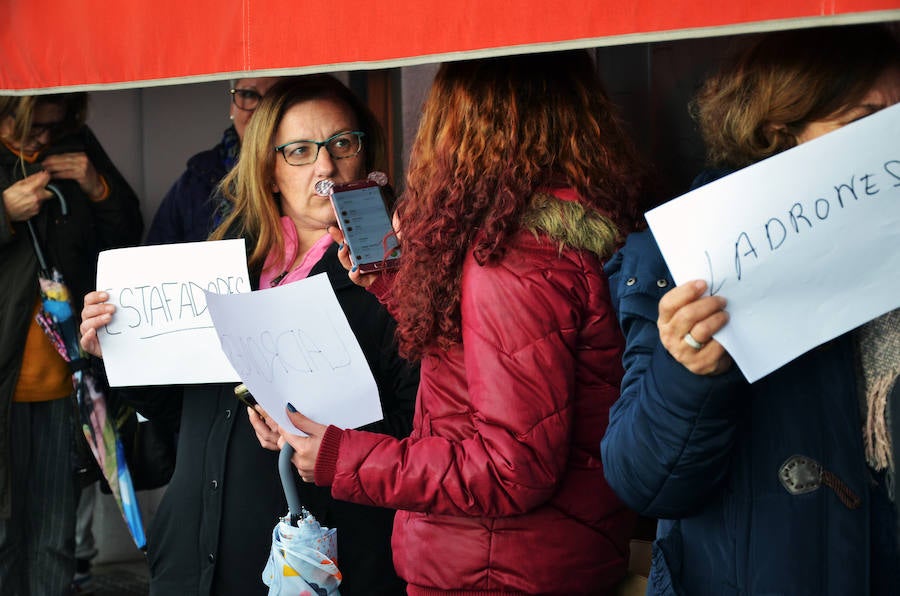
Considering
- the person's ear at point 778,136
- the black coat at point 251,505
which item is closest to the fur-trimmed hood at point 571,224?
the person's ear at point 778,136

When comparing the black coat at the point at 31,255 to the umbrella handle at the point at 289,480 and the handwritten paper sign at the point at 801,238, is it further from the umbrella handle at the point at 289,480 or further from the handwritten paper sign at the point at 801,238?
the handwritten paper sign at the point at 801,238

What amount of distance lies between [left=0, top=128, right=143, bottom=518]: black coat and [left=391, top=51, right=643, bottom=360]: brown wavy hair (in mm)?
2197

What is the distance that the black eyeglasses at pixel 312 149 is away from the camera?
2.99 m

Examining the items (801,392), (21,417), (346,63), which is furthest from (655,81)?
(21,417)

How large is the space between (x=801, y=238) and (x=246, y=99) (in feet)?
9.34

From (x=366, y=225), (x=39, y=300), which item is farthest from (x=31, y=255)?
(x=366, y=225)

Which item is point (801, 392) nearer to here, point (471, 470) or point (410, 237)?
point (471, 470)

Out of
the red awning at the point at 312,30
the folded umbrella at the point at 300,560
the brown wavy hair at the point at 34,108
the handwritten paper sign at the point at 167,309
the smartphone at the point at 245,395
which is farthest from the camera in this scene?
the brown wavy hair at the point at 34,108

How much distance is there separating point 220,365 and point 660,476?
1414 millimetres

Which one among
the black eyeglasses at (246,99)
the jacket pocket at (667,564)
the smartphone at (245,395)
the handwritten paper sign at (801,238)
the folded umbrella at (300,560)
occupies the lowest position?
the folded umbrella at (300,560)

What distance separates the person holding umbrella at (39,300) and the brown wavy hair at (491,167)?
2.21 m

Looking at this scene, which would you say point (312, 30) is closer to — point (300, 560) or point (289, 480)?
point (289, 480)

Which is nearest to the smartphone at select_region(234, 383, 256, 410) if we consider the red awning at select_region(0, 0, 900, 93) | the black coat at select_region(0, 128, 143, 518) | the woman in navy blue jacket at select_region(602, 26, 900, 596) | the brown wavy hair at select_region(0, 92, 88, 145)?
the red awning at select_region(0, 0, 900, 93)

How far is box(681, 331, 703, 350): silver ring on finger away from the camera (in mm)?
1532
